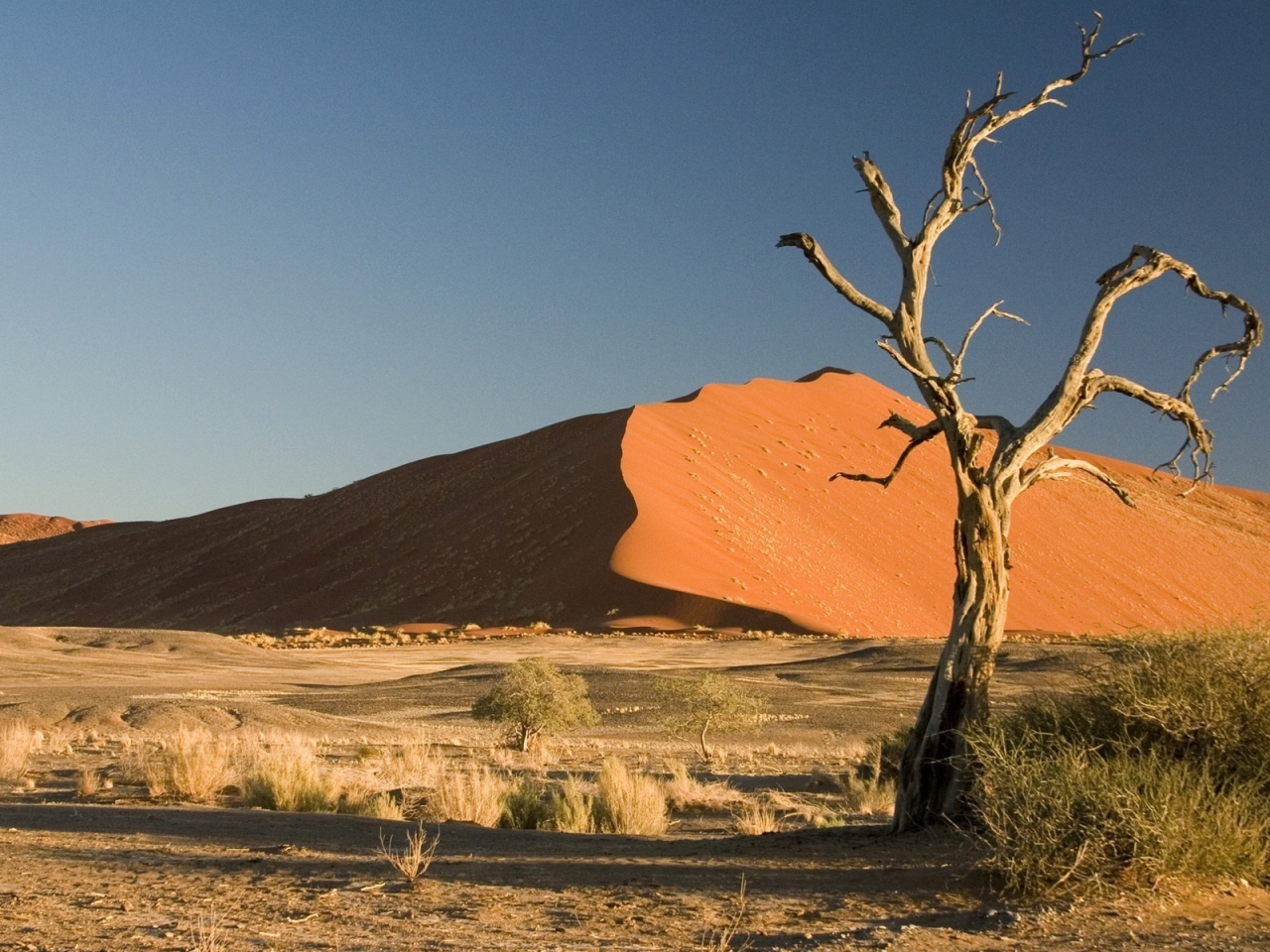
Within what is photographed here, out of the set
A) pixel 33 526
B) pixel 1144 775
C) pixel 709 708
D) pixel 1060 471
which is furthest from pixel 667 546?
pixel 33 526

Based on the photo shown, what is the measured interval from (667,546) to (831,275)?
4624 centimetres

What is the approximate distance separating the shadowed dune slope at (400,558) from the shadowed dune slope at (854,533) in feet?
6.41

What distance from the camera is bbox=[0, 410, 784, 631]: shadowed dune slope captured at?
2234 inches

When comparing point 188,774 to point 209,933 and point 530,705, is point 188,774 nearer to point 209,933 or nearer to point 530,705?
point 209,933

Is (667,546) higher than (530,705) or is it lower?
higher

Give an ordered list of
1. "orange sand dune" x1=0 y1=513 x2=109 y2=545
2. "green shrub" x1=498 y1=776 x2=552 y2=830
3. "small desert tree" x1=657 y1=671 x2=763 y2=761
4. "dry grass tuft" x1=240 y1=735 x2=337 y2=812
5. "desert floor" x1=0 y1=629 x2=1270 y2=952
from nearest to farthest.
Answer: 1. "desert floor" x1=0 y1=629 x2=1270 y2=952
2. "green shrub" x1=498 y1=776 x2=552 y2=830
3. "dry grass tuft" x1=240 y1=735 x2=337 y2=812
4. "small desert tree" x1=657 y1=671 x2=763 y2=761
5. "orange sand dune" x1=0 y1=513 x2=109 y2=545

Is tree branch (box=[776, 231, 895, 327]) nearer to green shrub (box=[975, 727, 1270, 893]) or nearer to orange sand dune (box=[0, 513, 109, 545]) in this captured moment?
green shrub (box=[975, 727, 1270, 893])

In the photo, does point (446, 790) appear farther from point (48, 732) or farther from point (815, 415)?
point (815, 415)

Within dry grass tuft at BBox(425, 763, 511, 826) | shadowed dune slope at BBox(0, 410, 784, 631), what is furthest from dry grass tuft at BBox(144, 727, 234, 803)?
shadowed dune slope at BBox(0, 410, 784, 631)

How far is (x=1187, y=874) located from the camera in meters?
7.17

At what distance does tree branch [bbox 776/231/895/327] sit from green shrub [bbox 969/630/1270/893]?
308cm

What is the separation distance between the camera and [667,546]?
184ft

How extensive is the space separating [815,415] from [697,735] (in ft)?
208

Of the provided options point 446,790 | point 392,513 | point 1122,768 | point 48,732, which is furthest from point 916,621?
point 1122,768
